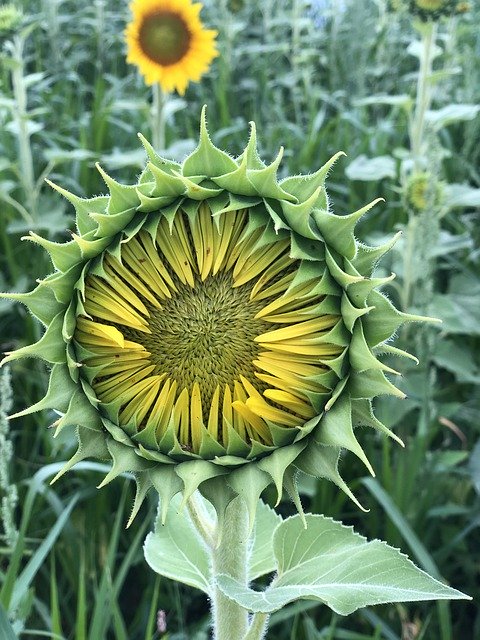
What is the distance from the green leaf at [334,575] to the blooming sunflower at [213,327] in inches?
8.4

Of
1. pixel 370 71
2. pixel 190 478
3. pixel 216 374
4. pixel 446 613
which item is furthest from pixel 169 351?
pixel 370 71

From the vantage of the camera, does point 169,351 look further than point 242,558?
No

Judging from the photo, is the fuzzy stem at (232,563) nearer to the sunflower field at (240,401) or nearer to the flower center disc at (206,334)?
the sunflower field at (240,401)

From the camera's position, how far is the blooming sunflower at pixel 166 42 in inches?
129

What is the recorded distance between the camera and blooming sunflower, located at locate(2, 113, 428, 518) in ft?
3.36

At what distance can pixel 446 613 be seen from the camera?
76.9 inches

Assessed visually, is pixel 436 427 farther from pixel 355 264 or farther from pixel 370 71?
pixel 370 71

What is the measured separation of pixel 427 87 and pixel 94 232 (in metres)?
2.47

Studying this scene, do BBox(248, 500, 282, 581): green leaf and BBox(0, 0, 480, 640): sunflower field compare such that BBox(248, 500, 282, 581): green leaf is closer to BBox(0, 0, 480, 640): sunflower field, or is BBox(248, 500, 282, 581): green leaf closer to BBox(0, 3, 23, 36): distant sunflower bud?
BBox(0, 0, 480, 640): sunflower field

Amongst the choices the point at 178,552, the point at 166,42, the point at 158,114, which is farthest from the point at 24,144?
the point at 178,552

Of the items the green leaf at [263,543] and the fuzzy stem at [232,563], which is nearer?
the fuzzy stem at [232,563]

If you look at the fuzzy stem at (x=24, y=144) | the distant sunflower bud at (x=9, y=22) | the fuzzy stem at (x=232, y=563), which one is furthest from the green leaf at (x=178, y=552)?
the distant sunflower bud at (x=9, y=22)

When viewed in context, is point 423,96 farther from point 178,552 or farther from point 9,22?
point 178,552

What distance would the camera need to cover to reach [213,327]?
1.07 m
